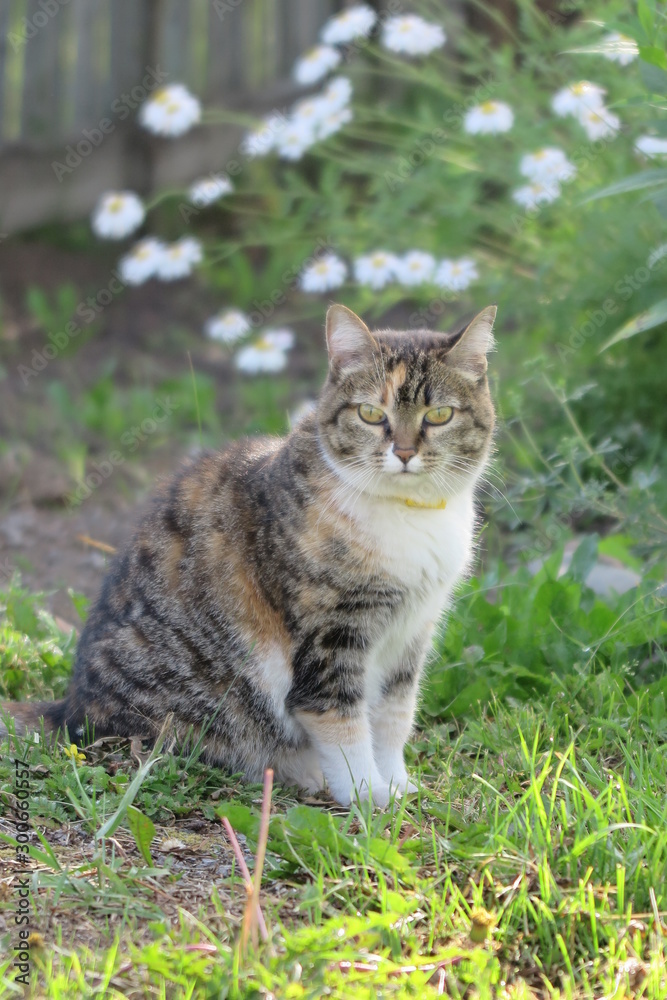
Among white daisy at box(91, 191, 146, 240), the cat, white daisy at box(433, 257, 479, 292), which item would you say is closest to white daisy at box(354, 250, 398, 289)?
white daisy at box(433, 257, 479, 292)

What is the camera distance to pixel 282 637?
276cm

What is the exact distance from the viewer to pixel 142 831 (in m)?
2.23

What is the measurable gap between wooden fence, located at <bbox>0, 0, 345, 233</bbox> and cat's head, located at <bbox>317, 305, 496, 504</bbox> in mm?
4633

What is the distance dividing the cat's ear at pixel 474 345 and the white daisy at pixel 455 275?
5.99 feet


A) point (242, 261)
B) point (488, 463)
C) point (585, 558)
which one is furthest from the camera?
point (242, 261)

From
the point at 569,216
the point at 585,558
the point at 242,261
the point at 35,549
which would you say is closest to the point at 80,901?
the point at 585,558

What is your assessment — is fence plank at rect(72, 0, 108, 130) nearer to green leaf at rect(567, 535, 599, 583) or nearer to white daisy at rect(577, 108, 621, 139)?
white daisy at rect(577, 108, 621, 139)

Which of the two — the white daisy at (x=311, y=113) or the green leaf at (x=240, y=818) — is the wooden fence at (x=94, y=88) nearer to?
the white daisy at (x=311, y=113)

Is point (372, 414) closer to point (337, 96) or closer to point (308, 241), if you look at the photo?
point (337, 96)

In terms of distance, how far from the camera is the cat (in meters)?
2.70

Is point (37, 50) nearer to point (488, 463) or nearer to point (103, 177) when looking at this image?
point (103, 177)

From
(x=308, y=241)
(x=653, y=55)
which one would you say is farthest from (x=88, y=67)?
(x=653, y=55)

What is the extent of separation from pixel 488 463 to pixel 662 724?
2.77 feet

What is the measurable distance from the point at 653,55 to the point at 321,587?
162cm
